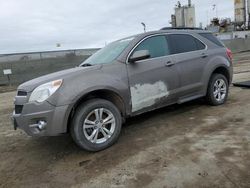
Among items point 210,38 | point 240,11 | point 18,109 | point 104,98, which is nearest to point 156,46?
point 104,98

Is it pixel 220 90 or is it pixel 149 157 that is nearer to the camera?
pixel 149 157

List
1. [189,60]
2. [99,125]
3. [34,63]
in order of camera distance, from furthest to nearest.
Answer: [34,63] < [189,60] < [99,125]

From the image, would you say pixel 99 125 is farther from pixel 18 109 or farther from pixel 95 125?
pixel 18 109

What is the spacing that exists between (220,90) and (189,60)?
1.30 meters

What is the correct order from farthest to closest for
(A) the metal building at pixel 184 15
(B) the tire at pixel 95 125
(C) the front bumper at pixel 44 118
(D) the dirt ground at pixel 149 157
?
(A) the metal building at pixel 184 15 → (B) the tire at pixel 95 125 → (C) the front bumper at pixel 44 118 → (D) the dirt ground at pixel 149 157

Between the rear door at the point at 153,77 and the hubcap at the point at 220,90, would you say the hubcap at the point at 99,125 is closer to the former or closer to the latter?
the rear door at the point at 153,77

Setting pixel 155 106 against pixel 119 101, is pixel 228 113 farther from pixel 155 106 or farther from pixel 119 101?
pixel 119 101

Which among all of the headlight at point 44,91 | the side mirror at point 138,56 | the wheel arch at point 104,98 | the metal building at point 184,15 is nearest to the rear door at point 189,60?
the side mirror at point 138,56

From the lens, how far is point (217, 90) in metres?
6.74

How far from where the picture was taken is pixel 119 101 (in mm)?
Result: 4969

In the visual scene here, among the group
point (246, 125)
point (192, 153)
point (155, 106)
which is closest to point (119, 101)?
point (155, 106)

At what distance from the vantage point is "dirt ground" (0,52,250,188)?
3.56 metres

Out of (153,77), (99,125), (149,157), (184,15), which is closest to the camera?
(149,157)

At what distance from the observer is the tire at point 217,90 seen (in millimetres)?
6539
